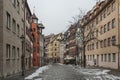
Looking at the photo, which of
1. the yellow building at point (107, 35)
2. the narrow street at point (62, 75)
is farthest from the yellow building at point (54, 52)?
the narrow street at point (62, 75)

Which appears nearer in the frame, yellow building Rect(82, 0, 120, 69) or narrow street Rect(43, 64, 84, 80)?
narrow street Rect(43, 64, 84, 80)

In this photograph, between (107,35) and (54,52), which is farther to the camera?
(54,52)

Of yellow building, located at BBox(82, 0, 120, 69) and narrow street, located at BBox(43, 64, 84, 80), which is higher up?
yellow building, located at BBox(82, 0, 120, 69)

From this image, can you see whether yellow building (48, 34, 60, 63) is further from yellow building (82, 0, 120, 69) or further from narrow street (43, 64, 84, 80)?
narrow street (43, 64, 84, 80)

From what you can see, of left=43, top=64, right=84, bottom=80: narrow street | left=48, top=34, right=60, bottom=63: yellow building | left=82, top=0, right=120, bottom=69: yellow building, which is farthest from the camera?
left=48, top=34, right=60, bottom=63: yellow building

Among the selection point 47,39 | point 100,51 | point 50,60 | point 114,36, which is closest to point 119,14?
point 114,36

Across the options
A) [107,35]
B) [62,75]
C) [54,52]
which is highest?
[107,35]

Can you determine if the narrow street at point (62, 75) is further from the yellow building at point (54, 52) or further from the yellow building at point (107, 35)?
the yellow building at point (54, 52)

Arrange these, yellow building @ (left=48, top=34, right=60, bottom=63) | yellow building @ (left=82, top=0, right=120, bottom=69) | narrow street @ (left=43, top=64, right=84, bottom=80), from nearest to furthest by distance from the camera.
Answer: narrow street @ (left=43, top=64, right=84, bottom=80)
yellow building @ (left=82, top=0, right=120, bottom=69)
yellow building @ (left=48, top=34, right=60, bottom=63)

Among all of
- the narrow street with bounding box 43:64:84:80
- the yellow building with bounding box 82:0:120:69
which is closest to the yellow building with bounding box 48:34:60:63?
the yellow building with bounding box 82:0:120:69

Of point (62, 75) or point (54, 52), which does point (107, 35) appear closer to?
point (62, 75)

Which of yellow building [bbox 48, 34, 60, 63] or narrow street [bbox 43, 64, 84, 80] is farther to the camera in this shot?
yellow building [bbox 48, 34, 60, 63]

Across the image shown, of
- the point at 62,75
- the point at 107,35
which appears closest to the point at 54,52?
the point at 107,35

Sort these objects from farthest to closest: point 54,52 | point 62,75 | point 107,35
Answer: point 54,52 < point 107,35 < point 62,75
